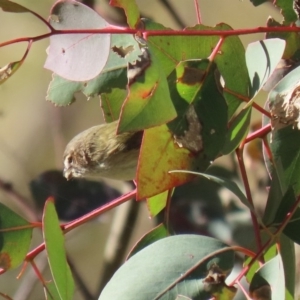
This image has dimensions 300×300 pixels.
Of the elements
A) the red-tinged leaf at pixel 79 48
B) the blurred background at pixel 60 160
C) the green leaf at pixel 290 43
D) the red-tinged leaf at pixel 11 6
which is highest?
the red-tinged leaf at pixel 11 6

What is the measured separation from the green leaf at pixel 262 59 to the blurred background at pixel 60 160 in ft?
2.43

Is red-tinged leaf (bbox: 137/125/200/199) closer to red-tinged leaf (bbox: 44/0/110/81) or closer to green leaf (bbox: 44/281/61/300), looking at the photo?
red-tinged leaf (bbox: 44/0/110/81)

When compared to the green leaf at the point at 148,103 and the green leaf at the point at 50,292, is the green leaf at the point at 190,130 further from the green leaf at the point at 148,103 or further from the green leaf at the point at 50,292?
the green leaf at the point at 50,292

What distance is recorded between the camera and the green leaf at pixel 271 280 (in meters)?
0.59

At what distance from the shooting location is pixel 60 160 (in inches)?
85.1

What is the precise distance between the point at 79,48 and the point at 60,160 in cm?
152

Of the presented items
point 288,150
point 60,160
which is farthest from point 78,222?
point 60,160

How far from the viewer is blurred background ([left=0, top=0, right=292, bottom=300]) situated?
154 centimetres

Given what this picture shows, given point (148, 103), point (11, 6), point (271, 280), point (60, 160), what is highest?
point (11, 6)

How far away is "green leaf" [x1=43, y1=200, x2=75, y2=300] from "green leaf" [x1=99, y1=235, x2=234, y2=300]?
0.06m

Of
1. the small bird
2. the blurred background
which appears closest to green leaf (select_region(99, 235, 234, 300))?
the small bird

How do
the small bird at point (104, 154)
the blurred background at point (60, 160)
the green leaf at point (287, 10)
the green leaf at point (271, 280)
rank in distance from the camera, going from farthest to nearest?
the blurred background at point (60, 160), the small bird at point (104, 154), the green leaf at point (287, 10), the green leaf at point (271, 280)

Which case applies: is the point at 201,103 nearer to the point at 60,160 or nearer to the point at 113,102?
the point at 113,102

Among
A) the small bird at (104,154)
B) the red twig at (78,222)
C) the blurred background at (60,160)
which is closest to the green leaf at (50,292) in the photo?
the red twig at (78,222)
